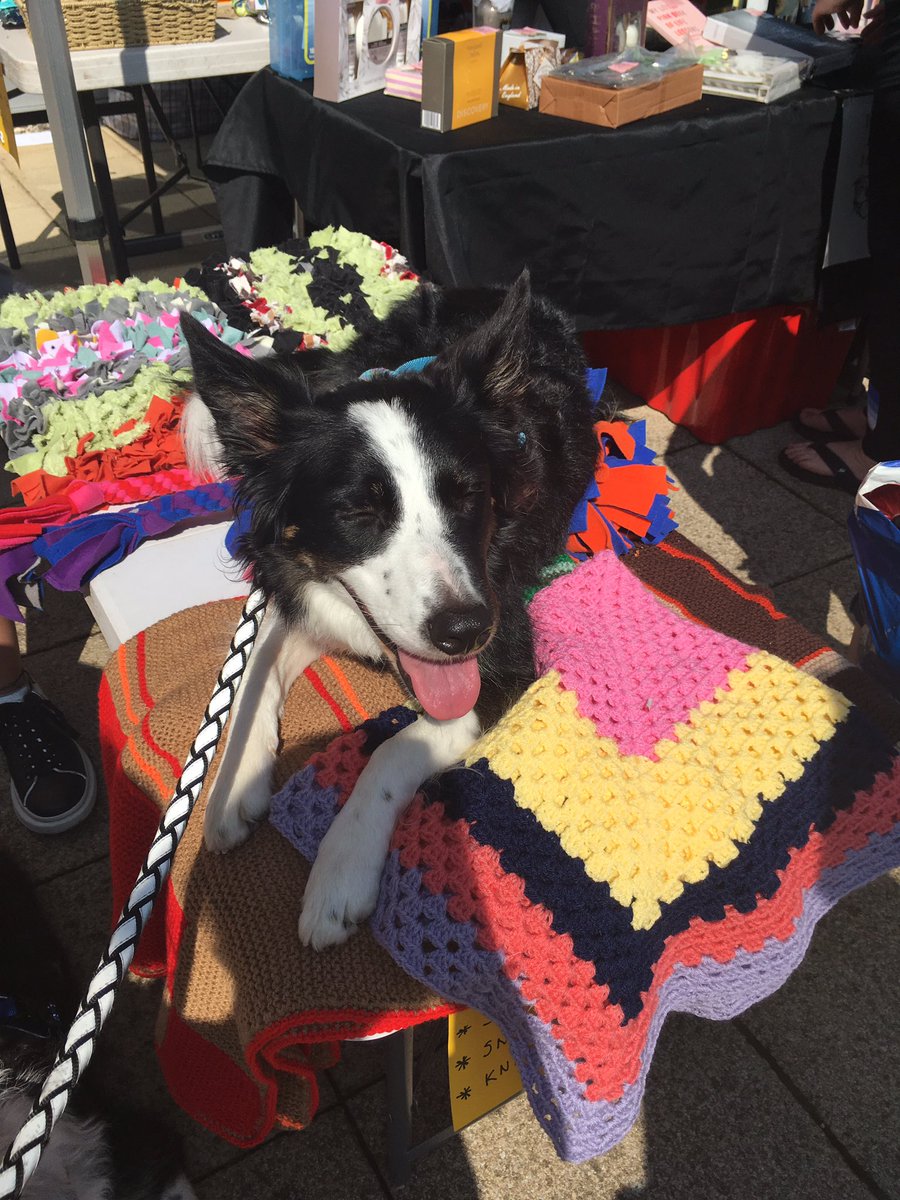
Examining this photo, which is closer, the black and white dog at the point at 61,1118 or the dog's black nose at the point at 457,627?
the black and white dog at the point at 61,1118

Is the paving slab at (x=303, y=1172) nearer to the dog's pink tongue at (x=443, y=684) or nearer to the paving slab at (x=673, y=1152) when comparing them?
the paving slab at (x=673, y=1152)

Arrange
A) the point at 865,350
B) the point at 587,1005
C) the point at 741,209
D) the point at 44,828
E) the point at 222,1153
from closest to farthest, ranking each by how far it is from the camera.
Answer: the point at 587,1005 → the point at 222,1153 → the point at 44,828 → the point at 741,209 → the point at 865,350

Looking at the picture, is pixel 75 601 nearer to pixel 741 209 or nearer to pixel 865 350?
pixel 741 209

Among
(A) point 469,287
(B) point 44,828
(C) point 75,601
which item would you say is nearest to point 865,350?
(A) point 469,287

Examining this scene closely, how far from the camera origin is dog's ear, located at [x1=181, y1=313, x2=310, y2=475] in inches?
65.0

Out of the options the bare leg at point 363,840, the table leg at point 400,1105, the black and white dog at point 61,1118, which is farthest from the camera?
the table leg at point 400,1105

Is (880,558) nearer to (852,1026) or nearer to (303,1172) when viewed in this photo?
(852,1026)

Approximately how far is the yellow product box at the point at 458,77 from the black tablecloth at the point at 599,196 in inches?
2.3

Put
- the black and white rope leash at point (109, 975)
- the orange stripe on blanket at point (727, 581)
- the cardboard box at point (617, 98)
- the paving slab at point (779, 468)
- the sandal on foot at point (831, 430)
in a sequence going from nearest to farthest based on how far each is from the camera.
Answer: the black and white rope leash at point (109, 975) < the orange stripe on blanket at point (727, 581) < the cardboard box at point (617, 98) < the paving slab at point (779, 468) < the sandal on foot at point (831, 430)

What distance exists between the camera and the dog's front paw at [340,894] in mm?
1346

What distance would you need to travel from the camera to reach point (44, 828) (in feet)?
7.60

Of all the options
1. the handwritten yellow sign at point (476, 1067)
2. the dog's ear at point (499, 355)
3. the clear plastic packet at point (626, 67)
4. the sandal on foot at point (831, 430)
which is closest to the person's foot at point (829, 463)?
the sandal on foot at point (831, 430)

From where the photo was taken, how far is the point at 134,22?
3.52m

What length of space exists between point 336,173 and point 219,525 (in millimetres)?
1817
